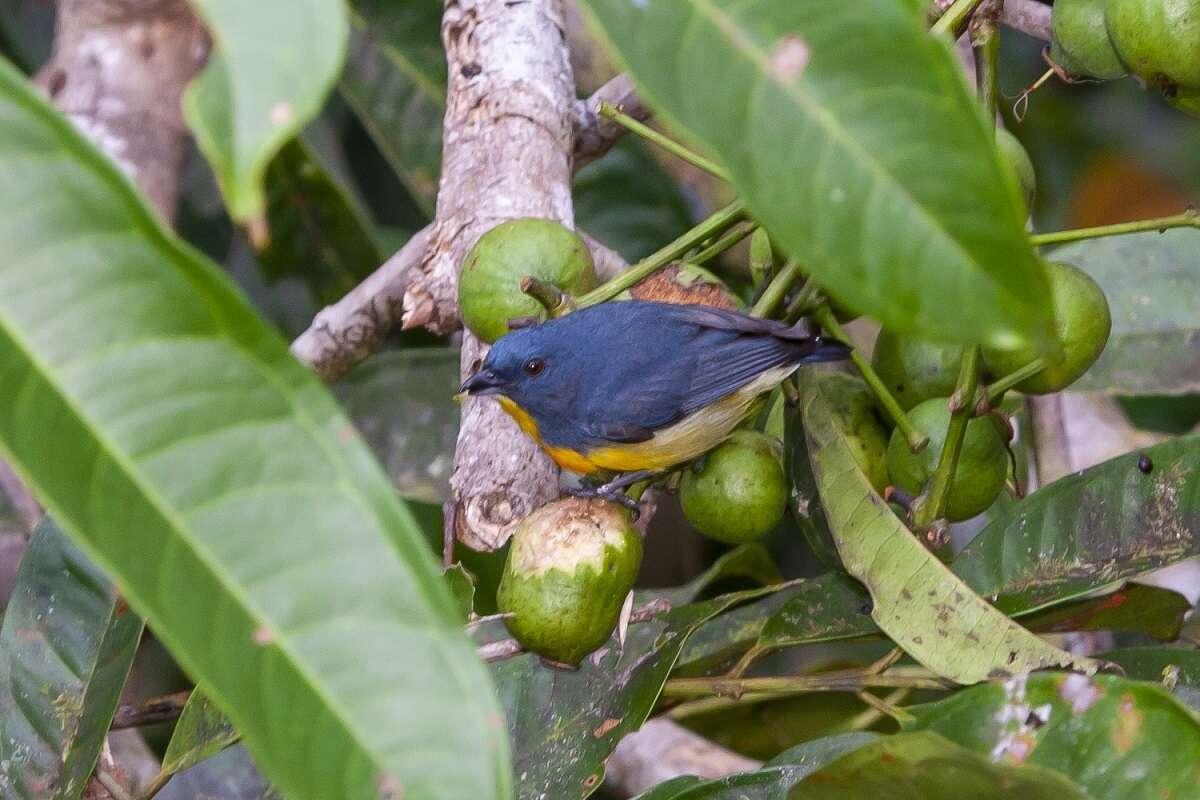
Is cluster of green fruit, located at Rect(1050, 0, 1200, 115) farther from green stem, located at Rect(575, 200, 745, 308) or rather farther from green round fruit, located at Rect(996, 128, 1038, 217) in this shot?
green stem, located at Rect(575, 200, 745, 308)

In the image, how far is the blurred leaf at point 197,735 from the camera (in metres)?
1.74

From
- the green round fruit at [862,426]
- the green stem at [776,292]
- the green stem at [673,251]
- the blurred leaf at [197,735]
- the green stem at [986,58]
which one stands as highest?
the green stem at [986,58]

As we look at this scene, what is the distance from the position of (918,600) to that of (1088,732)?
40cm

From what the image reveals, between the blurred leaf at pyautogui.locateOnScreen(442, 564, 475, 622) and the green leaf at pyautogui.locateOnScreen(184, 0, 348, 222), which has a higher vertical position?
the green leaf at pyautogui.locateOnScreen(184, 0, 348, 222)

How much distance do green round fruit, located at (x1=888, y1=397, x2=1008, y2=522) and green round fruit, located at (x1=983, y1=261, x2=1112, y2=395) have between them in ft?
0.28

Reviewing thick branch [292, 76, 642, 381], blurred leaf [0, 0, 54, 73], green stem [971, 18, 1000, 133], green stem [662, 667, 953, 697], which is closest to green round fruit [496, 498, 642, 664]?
green stem [662, 667, 953, 697]

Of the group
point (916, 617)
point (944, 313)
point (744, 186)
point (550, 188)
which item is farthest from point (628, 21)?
point (550, 188)

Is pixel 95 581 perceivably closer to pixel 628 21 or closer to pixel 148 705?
pixel 148 705

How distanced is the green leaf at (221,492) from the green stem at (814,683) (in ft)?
3.72

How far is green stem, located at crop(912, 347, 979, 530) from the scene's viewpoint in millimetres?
1613

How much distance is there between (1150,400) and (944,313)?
2876 mm

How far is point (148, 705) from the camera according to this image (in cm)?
214

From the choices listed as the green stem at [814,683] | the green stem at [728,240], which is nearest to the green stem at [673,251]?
the green stem at [728,240]

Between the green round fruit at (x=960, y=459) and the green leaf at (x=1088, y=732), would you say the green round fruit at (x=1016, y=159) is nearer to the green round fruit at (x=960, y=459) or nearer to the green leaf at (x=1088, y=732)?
the green round fruit at (x=960, y=459)
